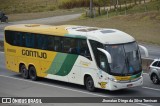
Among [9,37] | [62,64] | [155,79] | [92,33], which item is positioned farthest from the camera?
[9,37]

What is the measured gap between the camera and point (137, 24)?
59.4m

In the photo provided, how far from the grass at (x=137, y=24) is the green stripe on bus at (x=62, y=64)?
81.8 ft

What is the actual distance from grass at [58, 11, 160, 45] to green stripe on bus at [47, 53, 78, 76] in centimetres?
2494

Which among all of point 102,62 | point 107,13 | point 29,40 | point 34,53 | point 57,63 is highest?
point 29,40

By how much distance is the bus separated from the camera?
22.8 meters

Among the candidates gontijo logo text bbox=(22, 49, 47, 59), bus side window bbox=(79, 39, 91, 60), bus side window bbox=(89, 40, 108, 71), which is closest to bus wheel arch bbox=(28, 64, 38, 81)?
gontijo logo text bbox=(22, 49, 47, 59)

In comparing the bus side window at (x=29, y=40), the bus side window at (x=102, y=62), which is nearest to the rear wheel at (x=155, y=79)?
the bus side window at (x=102, y=62)

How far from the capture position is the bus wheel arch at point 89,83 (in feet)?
77.4

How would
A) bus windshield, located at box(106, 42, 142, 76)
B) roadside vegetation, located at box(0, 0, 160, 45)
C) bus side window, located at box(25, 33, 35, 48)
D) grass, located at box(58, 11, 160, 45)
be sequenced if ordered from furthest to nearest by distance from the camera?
roadside vegetation, located at box(0, 0, 160, 45) < grass, located at box(58, 11, 160, 45) < bus side window, located at box(25, 33, 35, 48) < bus windshield, located at box(106, 42, 142, 76)

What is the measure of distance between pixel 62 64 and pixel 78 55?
151 cm

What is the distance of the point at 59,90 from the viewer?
2422 cm

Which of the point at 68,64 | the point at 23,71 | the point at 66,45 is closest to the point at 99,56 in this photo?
the point at 68,64

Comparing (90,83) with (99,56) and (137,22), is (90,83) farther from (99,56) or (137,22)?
(137,22)

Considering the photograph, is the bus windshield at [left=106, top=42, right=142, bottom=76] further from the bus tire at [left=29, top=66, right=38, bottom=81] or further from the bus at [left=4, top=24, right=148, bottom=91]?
the bus tire at [left=29, top=66, right=38, bottom=81]
